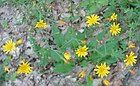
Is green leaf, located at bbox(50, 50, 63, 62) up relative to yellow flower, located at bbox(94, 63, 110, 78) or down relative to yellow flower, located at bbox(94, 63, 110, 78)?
up

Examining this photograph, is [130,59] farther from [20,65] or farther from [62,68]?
[20,65]

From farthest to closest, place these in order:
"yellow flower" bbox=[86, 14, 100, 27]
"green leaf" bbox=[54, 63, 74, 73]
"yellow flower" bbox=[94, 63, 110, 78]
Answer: "yellow flower" bbox=[86, 14, 100, 27] → "green leaf" bbox=[54, 63, 74, 73] → "yellow flower" bbox=[94, 63, 110, 78]

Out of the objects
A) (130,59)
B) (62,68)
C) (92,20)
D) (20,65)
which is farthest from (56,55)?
(130,59)

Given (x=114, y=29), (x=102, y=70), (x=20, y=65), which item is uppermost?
(x=114, y=29)

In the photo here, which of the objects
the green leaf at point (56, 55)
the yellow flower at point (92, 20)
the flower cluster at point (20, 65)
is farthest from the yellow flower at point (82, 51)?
the flower cluster at point (20, 65)

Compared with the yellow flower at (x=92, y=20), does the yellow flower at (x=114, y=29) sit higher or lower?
lower

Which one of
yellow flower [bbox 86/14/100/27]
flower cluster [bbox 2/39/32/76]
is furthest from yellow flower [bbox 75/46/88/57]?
flower cluster [bbox 2/39/32/76]

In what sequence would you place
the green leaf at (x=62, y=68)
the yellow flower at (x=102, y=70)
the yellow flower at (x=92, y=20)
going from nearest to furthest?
the yellow flower at (x=102, y=70)
the green leaf at (x=62, y=68)
the yellow flower at (x=92, y=20)

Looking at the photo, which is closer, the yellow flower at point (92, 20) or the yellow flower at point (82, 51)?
the yellow flower at point (82, 51)

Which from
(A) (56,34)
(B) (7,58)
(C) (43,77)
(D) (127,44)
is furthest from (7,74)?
(D) (127,44)

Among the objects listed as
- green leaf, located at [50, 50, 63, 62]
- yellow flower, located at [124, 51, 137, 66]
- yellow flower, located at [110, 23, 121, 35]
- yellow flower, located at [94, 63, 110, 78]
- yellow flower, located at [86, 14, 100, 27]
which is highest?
yellow flower, located at [86, 14, 100, 27]

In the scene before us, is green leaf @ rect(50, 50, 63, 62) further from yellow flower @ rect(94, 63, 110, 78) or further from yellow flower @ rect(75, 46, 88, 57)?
yellow flower @ rect(94, 63, 110, 78)

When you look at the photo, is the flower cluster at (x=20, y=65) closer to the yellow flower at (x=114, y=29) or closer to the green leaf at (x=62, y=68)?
the green leaf at (x=62, y=68)
